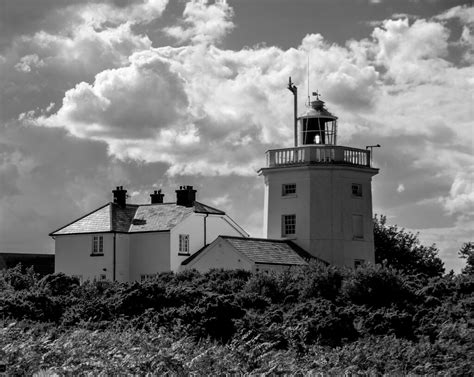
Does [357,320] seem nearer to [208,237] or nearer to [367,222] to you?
[367,222]

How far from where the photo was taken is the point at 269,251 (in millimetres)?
43219

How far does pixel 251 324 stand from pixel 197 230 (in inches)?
1138

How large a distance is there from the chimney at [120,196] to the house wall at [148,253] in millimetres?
3254

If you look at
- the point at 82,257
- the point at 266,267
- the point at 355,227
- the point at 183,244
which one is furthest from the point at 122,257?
the point at 355,227

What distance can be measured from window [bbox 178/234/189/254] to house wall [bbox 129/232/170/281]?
88cm

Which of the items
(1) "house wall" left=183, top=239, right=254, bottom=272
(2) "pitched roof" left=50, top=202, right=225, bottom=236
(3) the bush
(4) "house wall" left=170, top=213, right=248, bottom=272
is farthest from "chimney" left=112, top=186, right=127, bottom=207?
(3) the bush

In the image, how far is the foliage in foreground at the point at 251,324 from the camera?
18.6 meters

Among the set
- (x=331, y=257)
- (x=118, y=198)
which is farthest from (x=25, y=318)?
(x=118, y=198)

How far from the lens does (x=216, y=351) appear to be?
788 inches

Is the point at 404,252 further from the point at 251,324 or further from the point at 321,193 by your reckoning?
the point at 251,324

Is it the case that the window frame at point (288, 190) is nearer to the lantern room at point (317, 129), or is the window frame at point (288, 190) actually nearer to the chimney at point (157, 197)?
the lantern room at point (317, 129)

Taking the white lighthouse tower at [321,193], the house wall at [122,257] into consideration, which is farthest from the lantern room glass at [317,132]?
the house wall at [122,257]

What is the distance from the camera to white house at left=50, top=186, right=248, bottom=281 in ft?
171

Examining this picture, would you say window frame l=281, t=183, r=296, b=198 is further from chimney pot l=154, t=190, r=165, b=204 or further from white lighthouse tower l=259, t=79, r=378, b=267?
chimney pot l=154, t=190, r=165, b=204
